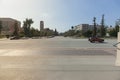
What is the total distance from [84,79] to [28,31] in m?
134

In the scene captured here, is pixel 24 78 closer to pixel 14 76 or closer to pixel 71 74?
pixel 14 76

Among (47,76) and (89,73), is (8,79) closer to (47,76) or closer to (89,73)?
(47,76)

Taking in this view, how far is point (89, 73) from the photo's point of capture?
12250 mm

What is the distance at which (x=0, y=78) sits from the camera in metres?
11.0

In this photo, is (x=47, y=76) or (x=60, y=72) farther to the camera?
(x=60, y=72)

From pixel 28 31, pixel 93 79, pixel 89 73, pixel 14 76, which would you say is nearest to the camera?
pixel 93 79

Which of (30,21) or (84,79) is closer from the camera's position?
(84,79)

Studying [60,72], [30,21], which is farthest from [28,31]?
[60,72]

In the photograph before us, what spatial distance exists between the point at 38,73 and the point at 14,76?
1.25 m

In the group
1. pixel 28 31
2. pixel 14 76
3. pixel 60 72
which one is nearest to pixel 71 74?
pixel 60 72

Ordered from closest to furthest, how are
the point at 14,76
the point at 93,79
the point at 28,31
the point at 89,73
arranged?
1. the point at 93,79
2. the point at 14,76
3. the point at 89,73
4. the point at 28,31

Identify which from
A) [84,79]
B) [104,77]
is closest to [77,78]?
[84,79]

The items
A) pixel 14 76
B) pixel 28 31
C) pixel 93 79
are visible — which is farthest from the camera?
pixel 28 31

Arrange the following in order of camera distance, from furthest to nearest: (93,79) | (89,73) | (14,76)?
(89,73) < (14,76) < (93,79)
